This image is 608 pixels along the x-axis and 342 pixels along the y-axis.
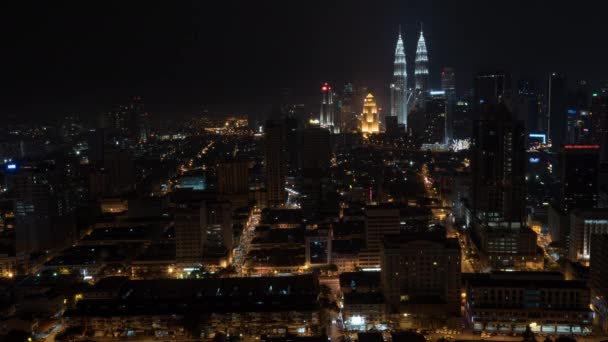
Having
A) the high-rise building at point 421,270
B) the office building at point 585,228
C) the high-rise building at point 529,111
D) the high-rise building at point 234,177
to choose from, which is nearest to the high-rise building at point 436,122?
the high-rise building at point 529,111

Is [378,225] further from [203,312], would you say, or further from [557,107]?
[557,107]

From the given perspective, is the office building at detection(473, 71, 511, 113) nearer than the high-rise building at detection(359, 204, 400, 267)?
No

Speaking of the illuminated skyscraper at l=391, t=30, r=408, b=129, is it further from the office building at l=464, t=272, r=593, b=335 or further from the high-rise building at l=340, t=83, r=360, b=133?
the office building at l=464, t=272, r=593, b=335

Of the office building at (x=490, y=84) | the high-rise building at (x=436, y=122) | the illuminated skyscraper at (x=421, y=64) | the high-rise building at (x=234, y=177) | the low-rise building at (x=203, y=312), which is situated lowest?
the low-rise building at (x=203, y=312)

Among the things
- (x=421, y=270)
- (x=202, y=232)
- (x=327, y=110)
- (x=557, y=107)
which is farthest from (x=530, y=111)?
(x=421, y=270)

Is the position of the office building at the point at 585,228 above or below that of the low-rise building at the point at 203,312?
Result: above

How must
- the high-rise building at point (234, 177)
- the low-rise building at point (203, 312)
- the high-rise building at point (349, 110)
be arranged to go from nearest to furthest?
the low-rise building at point (203, 312) → the high-rise building at point (234, 177) → the high-rise building at point (349, 110)

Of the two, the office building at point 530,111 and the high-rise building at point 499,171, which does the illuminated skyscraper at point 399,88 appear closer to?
the office building at point 530,111

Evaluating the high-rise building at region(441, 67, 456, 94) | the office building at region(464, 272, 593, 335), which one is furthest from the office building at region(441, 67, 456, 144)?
the office building at region(464, 272, 593, 335)
